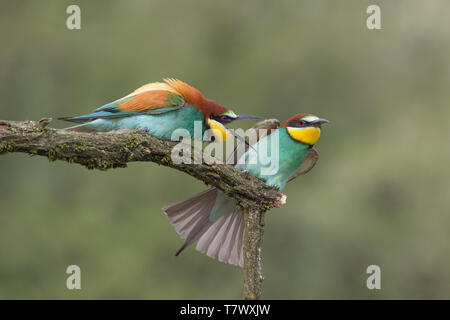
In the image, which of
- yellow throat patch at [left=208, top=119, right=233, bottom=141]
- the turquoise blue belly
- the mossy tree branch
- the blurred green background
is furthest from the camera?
the blurred green background

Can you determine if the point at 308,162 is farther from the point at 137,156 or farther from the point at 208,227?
the point at 137,156

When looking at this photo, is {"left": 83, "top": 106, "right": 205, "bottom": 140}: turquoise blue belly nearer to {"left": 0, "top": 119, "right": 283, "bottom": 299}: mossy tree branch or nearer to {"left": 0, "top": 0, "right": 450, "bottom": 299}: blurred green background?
{"left": 0, "top": 119, "right": 283, "bottom": 299}: mossy tree branch

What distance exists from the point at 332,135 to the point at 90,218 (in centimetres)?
276

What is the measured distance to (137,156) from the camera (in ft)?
8.50

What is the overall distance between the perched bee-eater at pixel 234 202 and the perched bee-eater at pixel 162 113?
0.98 feet

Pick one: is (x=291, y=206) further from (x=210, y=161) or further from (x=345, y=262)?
(x=210, y=161)

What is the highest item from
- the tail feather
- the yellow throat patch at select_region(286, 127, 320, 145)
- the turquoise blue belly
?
the turquoise blue belly

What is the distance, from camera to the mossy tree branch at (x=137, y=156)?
2344 millimetres

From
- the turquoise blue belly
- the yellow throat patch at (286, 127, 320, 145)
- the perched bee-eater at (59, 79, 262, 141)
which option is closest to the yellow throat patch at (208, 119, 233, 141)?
the perched bee-eater at (59, 79, 262, 141)

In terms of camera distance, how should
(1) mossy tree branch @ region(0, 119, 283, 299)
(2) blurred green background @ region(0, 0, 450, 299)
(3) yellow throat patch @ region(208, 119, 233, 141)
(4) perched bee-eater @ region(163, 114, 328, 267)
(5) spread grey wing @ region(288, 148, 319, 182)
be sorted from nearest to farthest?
(1) mossy tree branch @ region(0, 119, 283, 299) < (3) yellow throat patch @ region(208, 119, 233, 141) < (4) perched bee-eater @ region(163, 114, 328, 267) < (5) spread grey wing @ region(288, 148, 319, 182) < (2) blurred green background @ region(0, 0, 450, 299)

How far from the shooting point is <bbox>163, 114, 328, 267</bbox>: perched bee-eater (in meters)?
3.24

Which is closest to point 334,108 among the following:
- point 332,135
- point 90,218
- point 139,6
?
point 332,135

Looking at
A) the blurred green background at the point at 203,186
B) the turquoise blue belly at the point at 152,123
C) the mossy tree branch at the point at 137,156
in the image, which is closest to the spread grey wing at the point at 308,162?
the mossy tree branch at the point at 137,156

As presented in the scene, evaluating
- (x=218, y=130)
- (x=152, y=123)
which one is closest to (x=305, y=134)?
(x=218, y=130)
